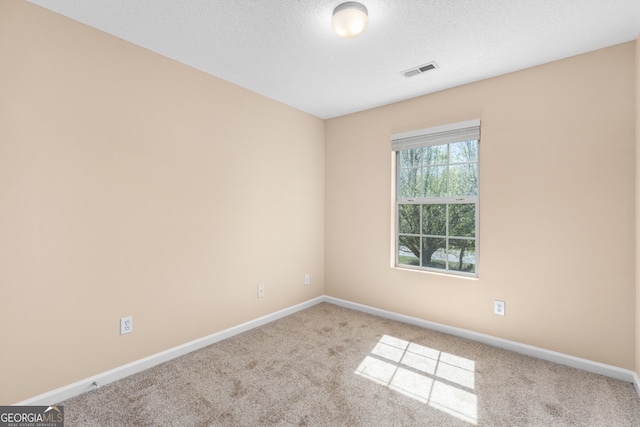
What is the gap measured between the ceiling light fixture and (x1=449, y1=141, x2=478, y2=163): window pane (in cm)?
172

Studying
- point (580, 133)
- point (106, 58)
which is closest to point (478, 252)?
point (580, 133)

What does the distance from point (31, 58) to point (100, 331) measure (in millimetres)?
1842

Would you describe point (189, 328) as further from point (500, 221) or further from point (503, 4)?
point (503, 4)

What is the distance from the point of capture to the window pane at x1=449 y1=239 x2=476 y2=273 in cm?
300

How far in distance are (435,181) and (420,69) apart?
1.18 metres

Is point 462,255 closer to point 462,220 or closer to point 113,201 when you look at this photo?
point 462,220

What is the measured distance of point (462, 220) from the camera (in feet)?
9.97

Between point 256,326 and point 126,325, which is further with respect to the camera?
point 256,326

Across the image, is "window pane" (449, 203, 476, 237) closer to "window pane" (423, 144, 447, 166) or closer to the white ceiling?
"window pane" (423, 144, 447, 166)

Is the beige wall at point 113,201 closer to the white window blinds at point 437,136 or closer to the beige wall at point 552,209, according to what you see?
the white window blinds at point 437,136

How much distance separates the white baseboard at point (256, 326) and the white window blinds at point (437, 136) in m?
1.91

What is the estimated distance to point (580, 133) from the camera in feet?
7.82

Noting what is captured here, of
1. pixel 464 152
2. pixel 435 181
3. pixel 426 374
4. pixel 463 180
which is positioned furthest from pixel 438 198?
pixel 426 374

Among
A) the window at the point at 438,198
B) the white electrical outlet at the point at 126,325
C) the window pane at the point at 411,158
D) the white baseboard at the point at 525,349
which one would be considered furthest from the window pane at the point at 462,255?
the white electrical outlet at the point at 126,325
